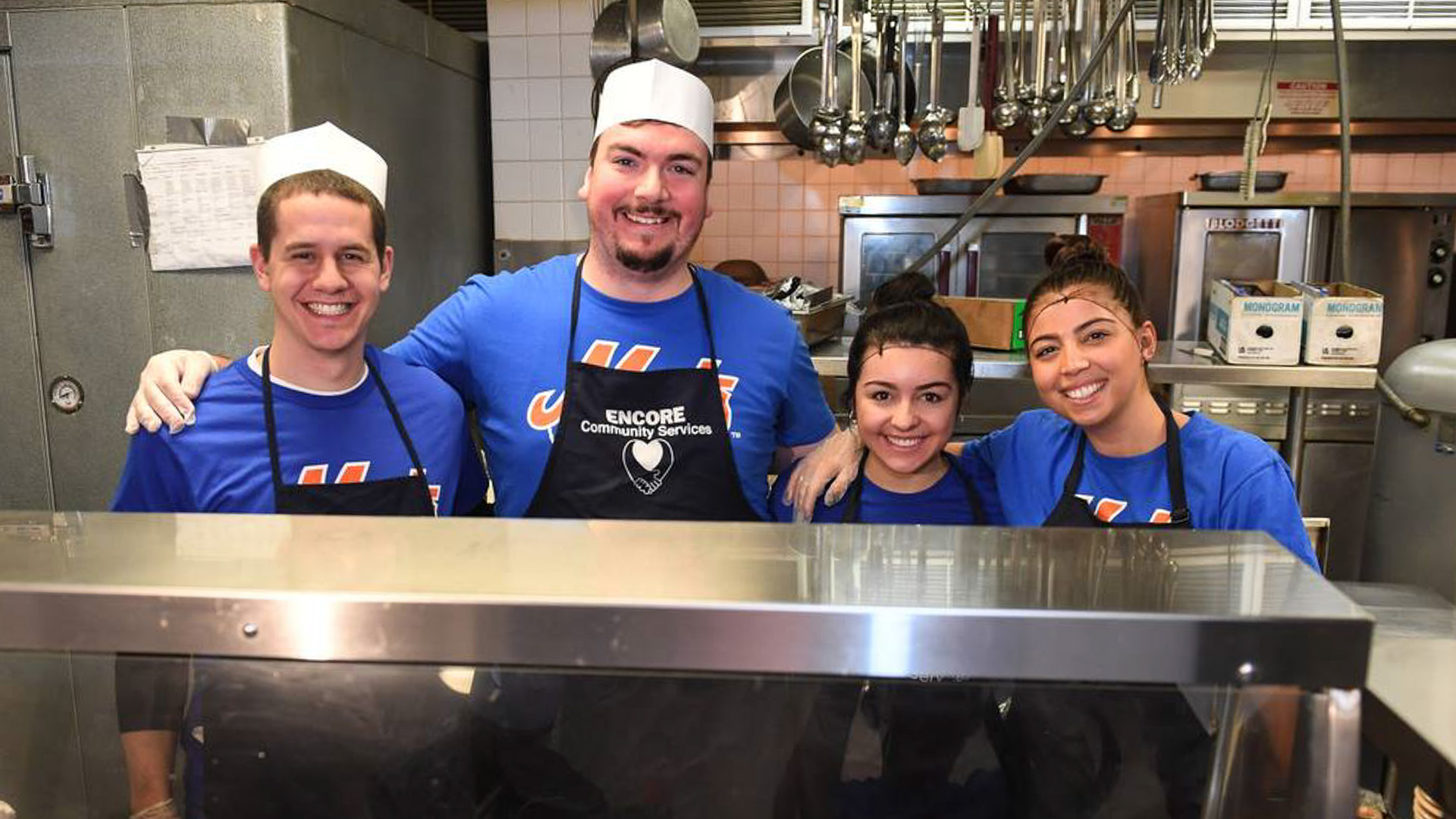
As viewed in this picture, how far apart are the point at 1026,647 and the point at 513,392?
1099 millimetres

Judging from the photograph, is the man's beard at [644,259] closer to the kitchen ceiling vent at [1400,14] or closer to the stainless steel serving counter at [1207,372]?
the stainless steel serving counter at [1207,372]

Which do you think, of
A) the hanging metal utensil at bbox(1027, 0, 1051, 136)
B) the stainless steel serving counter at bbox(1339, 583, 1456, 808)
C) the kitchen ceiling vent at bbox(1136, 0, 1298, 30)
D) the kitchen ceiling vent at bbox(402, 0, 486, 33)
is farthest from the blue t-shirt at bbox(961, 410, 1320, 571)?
the kitchen ceiling vent at bbox(402, 0, 486, 33)

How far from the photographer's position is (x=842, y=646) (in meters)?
0.58

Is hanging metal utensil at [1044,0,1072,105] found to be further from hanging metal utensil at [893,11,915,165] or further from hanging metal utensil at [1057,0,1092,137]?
hanging metal utensil at [893,11,915,165]

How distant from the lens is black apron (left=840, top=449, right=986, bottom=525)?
59.6 inches

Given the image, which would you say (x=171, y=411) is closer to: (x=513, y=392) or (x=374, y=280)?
(x=374, y=280)

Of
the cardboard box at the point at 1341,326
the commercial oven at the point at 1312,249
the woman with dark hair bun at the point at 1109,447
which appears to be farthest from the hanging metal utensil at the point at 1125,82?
the woman with dark hair bun at the point at 1109,447

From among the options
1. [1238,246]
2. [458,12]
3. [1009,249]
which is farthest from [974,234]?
[458,12]

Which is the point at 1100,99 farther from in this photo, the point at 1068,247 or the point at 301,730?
the point at 301,730

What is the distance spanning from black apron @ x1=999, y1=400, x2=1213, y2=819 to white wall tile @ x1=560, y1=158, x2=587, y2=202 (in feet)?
11.1

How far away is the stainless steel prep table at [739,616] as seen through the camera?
575 millimetres

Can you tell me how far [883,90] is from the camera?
3645 millimetres

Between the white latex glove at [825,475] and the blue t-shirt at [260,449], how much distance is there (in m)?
0.51

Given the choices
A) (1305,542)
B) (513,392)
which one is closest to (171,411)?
(513,392)
